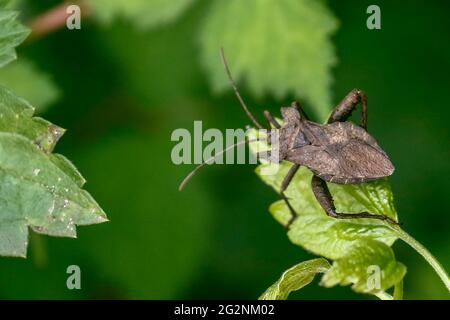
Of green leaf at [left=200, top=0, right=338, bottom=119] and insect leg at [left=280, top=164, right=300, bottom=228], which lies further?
green leaf at [left=200, top=0, right=338, bottom=119]

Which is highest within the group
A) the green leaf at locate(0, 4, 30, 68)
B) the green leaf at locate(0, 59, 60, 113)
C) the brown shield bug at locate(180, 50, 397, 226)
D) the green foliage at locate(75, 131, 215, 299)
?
the green leaf at locate(0, 4, 30, 68)

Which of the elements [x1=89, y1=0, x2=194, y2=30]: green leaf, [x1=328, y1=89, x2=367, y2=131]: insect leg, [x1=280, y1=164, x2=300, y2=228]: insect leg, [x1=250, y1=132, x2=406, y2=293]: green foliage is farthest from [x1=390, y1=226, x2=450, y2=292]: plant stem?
[x1=89, y1=0, x2=194, y2=30]: green leaf

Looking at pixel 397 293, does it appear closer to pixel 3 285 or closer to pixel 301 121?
pixel 301 121

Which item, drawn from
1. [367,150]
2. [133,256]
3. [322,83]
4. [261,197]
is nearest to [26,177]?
[367,150]

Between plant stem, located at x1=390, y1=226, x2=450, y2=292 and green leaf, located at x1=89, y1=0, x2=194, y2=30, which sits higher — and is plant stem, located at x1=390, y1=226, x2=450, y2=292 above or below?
below

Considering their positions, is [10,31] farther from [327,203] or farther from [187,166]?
[187,166]

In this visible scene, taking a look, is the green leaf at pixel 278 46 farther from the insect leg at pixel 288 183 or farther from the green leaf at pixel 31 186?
the green leaf at pixel 31 186

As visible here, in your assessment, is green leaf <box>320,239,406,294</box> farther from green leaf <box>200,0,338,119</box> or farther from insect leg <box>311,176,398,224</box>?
green leaf <box>200,0,338,119</box>

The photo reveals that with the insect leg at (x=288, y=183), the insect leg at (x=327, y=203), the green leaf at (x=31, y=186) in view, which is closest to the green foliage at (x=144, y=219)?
the insect leg at (x=288, y=183)
